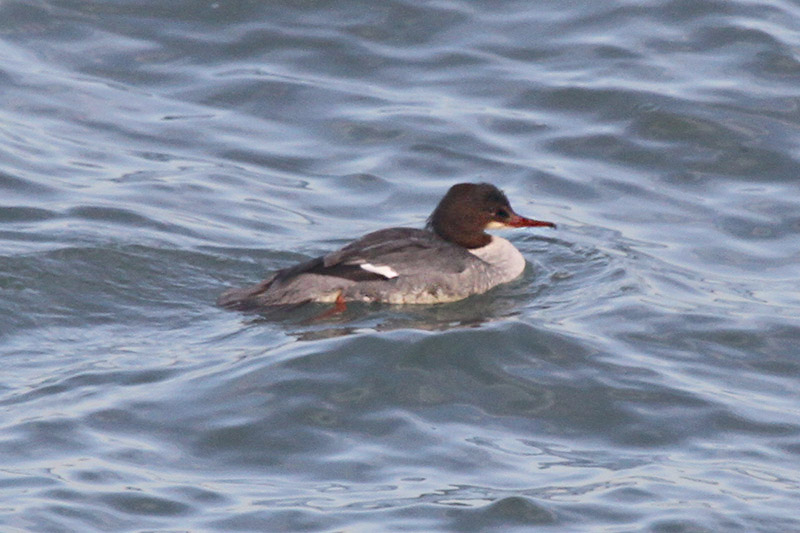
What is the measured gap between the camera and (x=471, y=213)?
11.0 metres

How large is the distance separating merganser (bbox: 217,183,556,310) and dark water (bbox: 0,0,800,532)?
0.18 metres

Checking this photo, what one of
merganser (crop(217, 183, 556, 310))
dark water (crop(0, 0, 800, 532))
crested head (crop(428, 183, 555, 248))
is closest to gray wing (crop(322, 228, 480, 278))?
merganser (crop(217, 183, 556, 310))

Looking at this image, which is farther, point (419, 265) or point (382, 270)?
point (419, 265)

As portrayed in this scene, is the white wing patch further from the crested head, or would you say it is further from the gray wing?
the crested head

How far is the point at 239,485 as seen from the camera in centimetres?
748

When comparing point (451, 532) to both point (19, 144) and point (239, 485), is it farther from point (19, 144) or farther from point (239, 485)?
point (19, 144)

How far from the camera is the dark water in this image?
7574 millimetres

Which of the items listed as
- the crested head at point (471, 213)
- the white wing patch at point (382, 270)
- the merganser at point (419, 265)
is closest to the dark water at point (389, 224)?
the merganser at point (419, 265)

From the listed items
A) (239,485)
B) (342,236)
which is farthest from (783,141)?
(239,485)

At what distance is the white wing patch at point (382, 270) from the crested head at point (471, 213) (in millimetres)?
834

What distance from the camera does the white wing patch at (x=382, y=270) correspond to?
1025 cm

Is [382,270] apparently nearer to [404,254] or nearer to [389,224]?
[404,254]

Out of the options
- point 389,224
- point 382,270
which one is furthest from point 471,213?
point 389,224

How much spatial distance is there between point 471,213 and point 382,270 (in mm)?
1064
